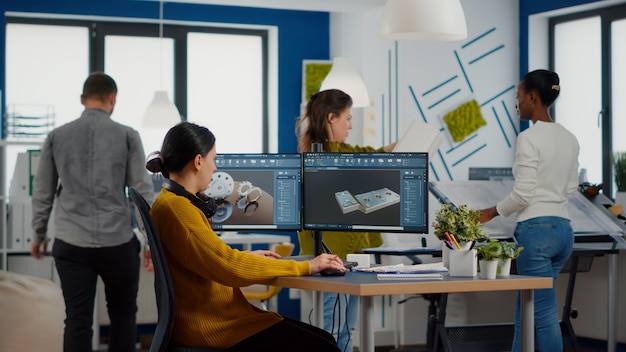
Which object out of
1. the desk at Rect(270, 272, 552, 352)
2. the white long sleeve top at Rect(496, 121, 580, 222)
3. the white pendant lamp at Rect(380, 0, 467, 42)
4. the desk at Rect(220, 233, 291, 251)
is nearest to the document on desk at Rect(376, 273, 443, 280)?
the desk at Rect(270, 272, 552, 352)

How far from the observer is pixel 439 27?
361 centimetres

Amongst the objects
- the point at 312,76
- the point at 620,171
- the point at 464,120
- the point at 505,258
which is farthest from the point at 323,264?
the point at 312,76

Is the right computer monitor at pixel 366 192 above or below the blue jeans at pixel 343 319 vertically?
above

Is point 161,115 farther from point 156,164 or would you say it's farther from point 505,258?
point 505,258

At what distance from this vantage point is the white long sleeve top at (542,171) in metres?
3.99

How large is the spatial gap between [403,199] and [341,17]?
15.2 ft

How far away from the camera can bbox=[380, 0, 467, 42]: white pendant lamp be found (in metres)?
3.60

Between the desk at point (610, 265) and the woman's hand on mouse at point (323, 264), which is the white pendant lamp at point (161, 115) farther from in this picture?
the woman's hand on mouse at point (323, 264)

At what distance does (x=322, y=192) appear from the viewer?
346 cm

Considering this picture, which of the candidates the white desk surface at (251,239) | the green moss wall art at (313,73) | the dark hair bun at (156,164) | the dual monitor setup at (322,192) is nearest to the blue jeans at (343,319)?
the dual monitor setup at (322,192)

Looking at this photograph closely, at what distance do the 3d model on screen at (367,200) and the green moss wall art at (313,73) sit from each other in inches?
172

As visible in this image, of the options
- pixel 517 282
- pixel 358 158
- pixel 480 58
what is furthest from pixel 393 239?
pixel 517 282

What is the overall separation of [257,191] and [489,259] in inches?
38.6

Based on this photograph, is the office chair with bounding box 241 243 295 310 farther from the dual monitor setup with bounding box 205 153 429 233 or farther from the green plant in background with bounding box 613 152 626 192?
the dual monitor setup with bounding box 205 153 429 233
